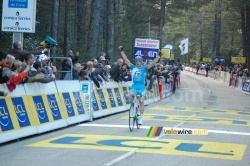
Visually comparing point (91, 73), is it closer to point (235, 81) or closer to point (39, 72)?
point (39, 72)

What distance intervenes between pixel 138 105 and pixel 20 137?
4081 mm

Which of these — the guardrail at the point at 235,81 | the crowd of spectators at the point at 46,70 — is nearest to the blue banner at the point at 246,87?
the guardrail at the point at 235,81

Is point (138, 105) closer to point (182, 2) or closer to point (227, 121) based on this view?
point (227, 121)

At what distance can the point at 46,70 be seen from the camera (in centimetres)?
1315

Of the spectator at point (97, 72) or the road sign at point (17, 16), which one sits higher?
the road sign at point (17, 16)

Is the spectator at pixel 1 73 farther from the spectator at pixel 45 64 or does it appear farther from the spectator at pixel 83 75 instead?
the spectator at pixel 83 75

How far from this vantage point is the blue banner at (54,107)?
40.8ft

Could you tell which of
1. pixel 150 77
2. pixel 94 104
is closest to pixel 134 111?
pixel 94 104

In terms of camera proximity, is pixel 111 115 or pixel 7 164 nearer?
pixel 7 164

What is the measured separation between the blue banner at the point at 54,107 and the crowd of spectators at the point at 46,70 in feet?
1.79

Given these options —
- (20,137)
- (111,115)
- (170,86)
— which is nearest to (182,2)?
(170,86)

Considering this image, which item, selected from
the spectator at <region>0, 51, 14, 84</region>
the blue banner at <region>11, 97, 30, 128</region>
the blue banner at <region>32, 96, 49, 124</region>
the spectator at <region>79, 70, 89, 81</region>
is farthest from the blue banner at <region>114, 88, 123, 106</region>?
the spectator at <region>0, 51, 14, 84</region>

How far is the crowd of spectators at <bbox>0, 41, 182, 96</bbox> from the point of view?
1039cm

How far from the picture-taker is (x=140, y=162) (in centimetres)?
788
